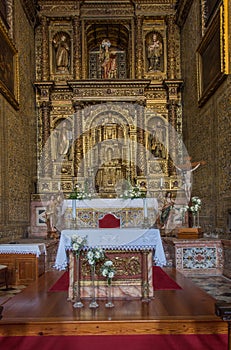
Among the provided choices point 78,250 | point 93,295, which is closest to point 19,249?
point 78,250

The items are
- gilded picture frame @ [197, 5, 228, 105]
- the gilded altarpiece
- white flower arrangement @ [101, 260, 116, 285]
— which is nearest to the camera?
white flower arrangement @ [101, 260, 116, 285]

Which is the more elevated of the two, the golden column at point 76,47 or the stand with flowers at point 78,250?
the golden column at point 76,47

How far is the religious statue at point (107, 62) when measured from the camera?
1507cm

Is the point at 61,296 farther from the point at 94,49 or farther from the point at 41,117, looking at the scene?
the point at 94,49

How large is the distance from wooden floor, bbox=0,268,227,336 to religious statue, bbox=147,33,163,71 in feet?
31.4

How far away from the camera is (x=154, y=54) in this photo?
15039 mm

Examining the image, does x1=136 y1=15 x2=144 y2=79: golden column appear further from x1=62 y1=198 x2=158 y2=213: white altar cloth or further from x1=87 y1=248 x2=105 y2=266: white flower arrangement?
x1=87 y1=248 x2=105 y2=266: white flower arrangement

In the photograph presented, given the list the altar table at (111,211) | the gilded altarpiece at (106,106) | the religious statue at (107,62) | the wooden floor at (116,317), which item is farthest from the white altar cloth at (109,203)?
the religious statue at (107,62)

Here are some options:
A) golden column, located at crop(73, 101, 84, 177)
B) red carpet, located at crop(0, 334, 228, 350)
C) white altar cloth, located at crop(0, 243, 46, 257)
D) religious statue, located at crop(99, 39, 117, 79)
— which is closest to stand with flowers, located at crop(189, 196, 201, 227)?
white altar cloth, located at crop(0, 243, 46, 257)

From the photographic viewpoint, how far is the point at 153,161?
1465cm

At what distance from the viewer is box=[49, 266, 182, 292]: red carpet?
8164 millimetres

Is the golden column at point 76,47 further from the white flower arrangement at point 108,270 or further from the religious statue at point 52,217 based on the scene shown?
the white flower arrangement at point 108,270

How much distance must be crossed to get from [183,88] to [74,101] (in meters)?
3.62

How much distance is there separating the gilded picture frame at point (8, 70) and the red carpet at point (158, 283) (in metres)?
4.62
